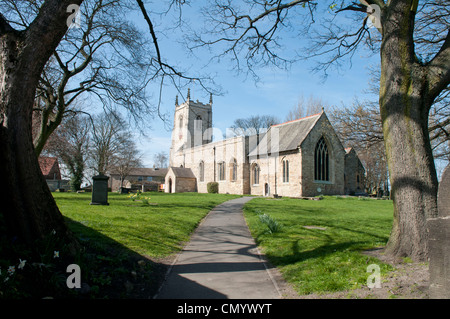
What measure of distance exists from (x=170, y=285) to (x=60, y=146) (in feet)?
72.5

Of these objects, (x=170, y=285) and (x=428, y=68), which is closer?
(x=170, y=285)

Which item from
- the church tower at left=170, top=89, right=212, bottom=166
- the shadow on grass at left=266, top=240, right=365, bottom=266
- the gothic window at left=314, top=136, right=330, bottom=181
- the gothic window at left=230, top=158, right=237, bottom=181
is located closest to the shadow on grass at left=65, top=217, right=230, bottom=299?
the shadow on grass at left=266, top=240, right=365, bottom=266

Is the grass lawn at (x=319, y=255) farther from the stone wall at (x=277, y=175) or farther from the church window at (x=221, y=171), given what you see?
the church window at (x=221, y=171)

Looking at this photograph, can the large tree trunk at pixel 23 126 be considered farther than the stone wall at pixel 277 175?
No

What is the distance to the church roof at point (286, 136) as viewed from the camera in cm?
3173

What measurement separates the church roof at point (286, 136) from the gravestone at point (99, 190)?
20.7 meters

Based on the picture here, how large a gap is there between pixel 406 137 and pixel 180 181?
43.1 meters

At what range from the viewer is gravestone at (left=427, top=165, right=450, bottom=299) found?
320 centimetres

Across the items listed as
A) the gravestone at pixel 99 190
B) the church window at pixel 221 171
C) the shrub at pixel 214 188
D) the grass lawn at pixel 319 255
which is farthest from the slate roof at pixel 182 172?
the grass lawn at pixel 319 255

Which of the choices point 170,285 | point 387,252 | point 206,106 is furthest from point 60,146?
point 206,106

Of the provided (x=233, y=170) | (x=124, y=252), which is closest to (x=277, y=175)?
(x=233, y=170)

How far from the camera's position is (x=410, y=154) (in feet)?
17.9
